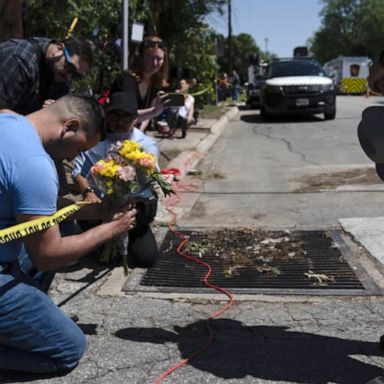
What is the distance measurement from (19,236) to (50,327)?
0.58 m

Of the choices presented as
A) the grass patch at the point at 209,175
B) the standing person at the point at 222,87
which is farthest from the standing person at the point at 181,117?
the standing person at the point at 222,87

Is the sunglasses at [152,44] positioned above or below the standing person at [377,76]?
above

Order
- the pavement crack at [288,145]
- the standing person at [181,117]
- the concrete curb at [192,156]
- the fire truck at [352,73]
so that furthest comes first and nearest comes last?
1. the fire truck at [352,73]
2. the standing person at [181,117]
3. the pavement crack at [288,145]
4. the concrete curb at [192,156]

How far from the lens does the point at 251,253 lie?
4883 millimetres

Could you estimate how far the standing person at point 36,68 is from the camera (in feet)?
12.8

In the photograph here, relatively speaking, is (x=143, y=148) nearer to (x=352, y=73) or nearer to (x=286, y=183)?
(x=286, y=183)

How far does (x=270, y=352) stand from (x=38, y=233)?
56.8 inches

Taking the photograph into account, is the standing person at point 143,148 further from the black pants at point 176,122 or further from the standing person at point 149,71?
the black pants at point 176,122

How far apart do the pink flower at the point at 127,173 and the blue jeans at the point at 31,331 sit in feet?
2.97

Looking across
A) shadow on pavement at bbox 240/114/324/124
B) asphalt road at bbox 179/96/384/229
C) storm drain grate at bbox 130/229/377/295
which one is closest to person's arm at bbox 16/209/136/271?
storm drain grate at bbox 130/229/377/295

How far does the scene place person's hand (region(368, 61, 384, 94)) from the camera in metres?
2.73

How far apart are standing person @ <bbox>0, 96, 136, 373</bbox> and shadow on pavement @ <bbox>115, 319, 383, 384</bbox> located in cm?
59

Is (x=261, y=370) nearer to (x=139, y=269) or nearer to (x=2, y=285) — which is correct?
(x=2, y=285)

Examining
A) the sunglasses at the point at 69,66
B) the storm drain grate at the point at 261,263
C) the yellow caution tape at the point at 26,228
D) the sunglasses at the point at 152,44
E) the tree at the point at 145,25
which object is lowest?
the storm drain grate at the point at 261,263
